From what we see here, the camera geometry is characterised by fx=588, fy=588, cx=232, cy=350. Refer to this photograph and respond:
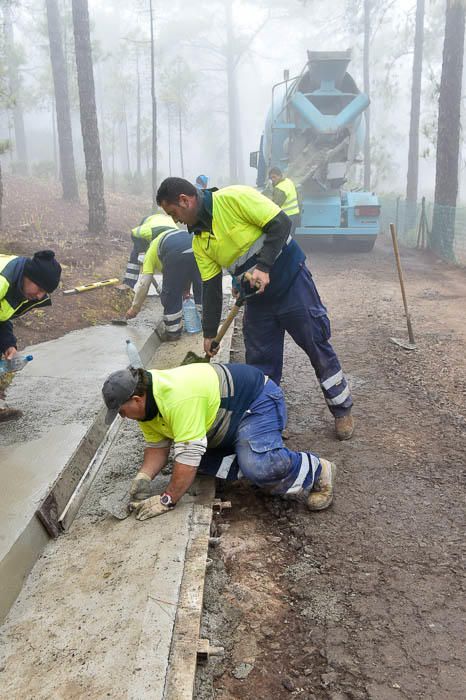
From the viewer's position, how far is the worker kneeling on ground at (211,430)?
9.21ft

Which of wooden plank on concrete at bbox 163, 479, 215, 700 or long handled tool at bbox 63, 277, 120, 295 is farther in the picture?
long handled tool at bbox 63, 277, 120, 295

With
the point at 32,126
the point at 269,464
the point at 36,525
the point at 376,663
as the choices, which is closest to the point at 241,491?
the point at 269,464

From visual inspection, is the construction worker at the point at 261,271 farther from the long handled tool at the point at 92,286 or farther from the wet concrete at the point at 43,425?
the long handled tool at the point at 92,286

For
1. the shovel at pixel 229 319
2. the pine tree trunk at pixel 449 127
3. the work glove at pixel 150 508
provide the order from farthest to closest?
1. the pine tree trunk at pixel 449 127
2. the shovel at pixel 229 319
3. the work glove at pixel 150 508

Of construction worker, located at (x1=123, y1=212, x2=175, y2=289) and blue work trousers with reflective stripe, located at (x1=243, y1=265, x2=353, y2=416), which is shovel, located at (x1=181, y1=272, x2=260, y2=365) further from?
construction worker, located at (x1=123, y1=212, x2=175, y2=289)

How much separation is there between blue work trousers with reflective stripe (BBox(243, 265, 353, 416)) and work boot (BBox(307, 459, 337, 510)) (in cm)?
74

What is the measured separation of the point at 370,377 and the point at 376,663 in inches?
122

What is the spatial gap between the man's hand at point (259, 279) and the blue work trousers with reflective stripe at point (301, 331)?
11.6 inches

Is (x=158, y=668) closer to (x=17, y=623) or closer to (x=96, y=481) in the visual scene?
(x=17, y=623)

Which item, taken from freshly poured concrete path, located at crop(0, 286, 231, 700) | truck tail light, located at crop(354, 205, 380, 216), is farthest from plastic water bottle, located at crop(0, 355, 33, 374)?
truck tail light, located at crop(354, 205, 380, 216)

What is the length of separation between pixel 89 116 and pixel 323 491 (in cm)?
1016

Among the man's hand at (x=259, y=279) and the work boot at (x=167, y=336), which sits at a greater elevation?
the man's hand at (x=259, y=279)

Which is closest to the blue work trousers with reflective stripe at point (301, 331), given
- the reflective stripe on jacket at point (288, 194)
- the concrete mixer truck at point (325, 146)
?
the reflective stripe on jacket at point (288, 194)

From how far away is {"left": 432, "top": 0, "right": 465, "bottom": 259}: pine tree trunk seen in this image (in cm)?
1123
